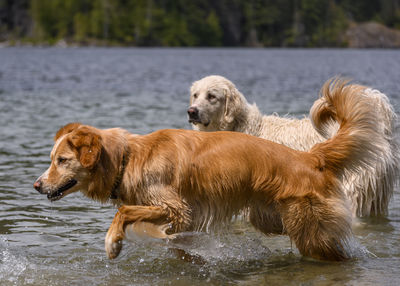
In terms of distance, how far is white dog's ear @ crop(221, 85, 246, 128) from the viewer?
27.0ft

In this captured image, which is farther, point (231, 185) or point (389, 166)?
point (389, 166)

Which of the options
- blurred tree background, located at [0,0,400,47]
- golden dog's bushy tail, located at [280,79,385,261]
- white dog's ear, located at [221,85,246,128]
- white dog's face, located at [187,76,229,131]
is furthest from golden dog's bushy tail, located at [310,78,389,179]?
blurred tree background, located at [0,0,400,47]

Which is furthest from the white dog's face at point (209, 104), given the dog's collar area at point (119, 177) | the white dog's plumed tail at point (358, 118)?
the dog's collar area at point (119, 177)

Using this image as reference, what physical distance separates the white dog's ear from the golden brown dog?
9.04 feet

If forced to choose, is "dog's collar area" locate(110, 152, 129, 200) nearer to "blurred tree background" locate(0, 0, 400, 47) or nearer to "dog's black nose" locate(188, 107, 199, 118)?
"dog's black nose" locate(188, 107, 199, 118)

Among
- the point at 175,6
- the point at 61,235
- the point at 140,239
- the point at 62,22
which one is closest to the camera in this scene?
the point at 140,239

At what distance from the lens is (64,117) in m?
16.4

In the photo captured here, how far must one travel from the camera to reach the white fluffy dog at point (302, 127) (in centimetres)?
673

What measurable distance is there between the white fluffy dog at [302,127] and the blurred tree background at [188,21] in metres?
124

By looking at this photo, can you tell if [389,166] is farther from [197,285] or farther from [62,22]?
[62,22]

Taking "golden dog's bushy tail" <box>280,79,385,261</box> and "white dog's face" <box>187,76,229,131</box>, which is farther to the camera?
"white dog's face" <box>187,76,229,131</box>

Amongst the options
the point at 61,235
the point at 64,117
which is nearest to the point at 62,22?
the point at 64,117

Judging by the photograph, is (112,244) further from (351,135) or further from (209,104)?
(209,104)

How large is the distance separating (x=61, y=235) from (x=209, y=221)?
7.01 ft
